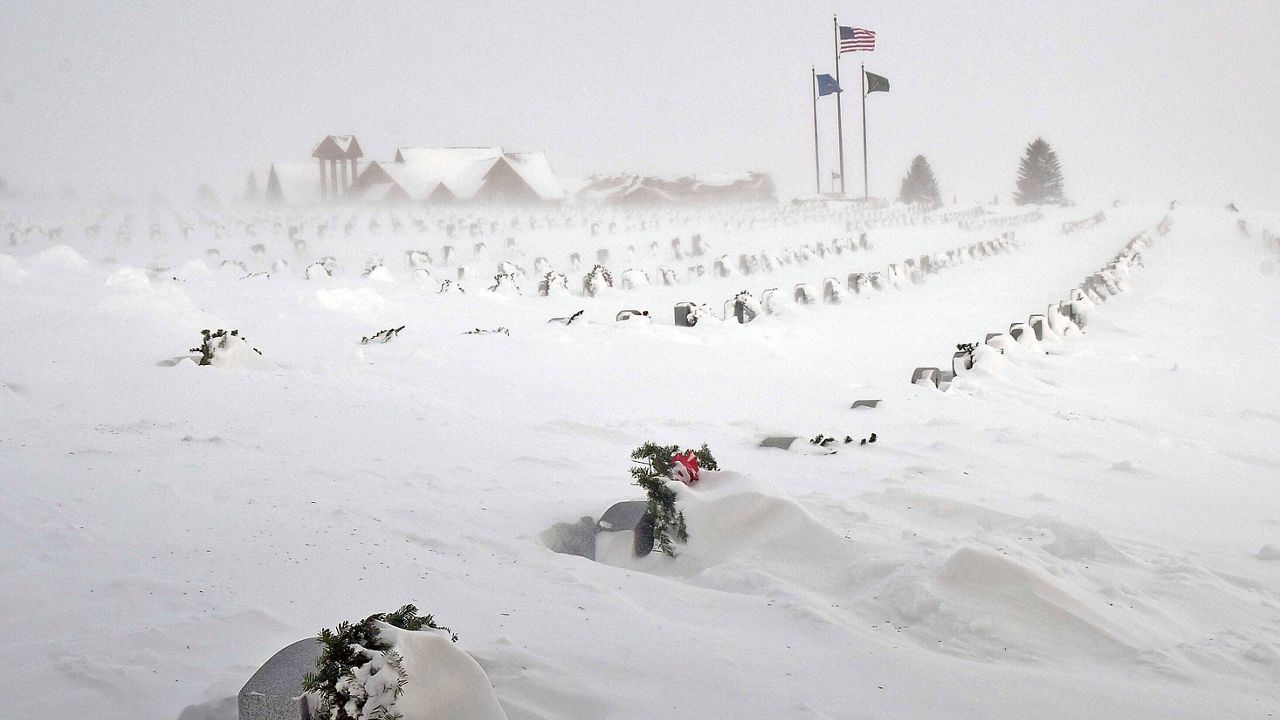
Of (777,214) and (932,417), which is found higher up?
(777,214)

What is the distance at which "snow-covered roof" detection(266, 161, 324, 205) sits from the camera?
44.6m

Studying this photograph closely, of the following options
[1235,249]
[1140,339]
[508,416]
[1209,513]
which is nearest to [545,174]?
[1235,249]

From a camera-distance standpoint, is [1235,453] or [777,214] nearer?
[1235,453]

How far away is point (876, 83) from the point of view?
42.0 meters

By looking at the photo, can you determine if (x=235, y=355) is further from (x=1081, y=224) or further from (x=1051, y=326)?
(x=1081, y=224)

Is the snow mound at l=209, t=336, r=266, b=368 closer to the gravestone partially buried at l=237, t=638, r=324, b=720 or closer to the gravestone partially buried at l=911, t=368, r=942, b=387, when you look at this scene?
the gravestone partially buried at l=237, t=638, r=324, b=720

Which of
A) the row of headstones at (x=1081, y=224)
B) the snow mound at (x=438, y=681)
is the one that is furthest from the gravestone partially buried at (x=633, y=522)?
the row of headstones at (x=1081, y=224)

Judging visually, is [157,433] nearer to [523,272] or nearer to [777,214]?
[523,272]

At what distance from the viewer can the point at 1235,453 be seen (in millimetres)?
7887

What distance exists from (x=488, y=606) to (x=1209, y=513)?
189 inches

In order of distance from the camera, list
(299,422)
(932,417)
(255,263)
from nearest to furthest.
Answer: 1. (299,422)
2. (932,417)
3. (255,263)

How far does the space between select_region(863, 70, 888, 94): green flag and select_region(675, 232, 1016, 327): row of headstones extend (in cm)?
1401

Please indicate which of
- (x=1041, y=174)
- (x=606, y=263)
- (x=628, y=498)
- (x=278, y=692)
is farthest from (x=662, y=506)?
(x=1041, y=174)

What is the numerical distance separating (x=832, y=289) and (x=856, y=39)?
23.8 metres
